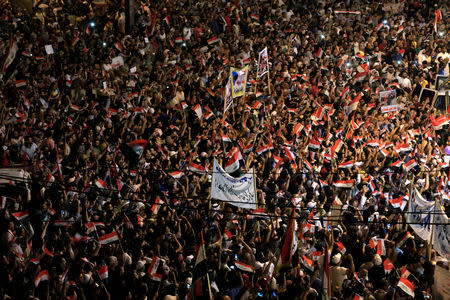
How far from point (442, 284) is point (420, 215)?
2.32 m

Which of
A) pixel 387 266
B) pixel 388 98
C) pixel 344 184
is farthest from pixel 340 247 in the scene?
pixel 388 98

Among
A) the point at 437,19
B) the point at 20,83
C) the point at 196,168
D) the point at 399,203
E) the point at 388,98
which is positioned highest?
the point at 437,19

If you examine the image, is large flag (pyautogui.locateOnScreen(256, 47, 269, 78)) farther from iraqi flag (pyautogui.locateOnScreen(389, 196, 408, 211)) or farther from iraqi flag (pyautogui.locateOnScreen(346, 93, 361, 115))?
iraqi flag (pyautogui.locateOnScreen(389, 196, 408, 211))

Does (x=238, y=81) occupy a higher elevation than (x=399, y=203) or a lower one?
higher

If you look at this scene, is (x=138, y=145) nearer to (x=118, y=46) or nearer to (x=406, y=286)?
(x=118, y=46)

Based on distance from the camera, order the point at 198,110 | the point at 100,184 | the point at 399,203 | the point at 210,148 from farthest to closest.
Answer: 1. the point at 198,110
2. the point at 210,148
3. the point at 399,203
4. the point at 100,184

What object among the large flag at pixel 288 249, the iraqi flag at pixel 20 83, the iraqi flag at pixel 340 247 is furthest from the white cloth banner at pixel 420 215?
the iraqi flag at pixel 20 83

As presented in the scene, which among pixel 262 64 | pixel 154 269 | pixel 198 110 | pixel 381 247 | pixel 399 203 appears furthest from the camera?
pixel 262 64

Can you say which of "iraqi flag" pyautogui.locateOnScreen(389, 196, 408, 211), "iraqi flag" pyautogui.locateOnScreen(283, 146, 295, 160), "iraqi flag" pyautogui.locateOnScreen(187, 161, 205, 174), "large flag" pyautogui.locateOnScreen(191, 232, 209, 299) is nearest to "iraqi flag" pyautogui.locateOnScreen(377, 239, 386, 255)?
"iraqi flag" pyautogui.locateOnScreen(389, 196, 408, 211)

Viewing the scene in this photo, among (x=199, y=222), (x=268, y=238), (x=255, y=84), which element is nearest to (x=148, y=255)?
(x=199, y=222)

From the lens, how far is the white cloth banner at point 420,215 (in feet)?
32.8

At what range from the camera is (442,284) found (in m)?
8.14

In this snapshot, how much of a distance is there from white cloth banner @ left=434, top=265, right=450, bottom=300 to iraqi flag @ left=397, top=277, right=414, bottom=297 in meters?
0.44

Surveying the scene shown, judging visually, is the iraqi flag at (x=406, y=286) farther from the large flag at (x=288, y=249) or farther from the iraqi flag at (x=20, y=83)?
the iraqi flag at (x=20, y=83)
